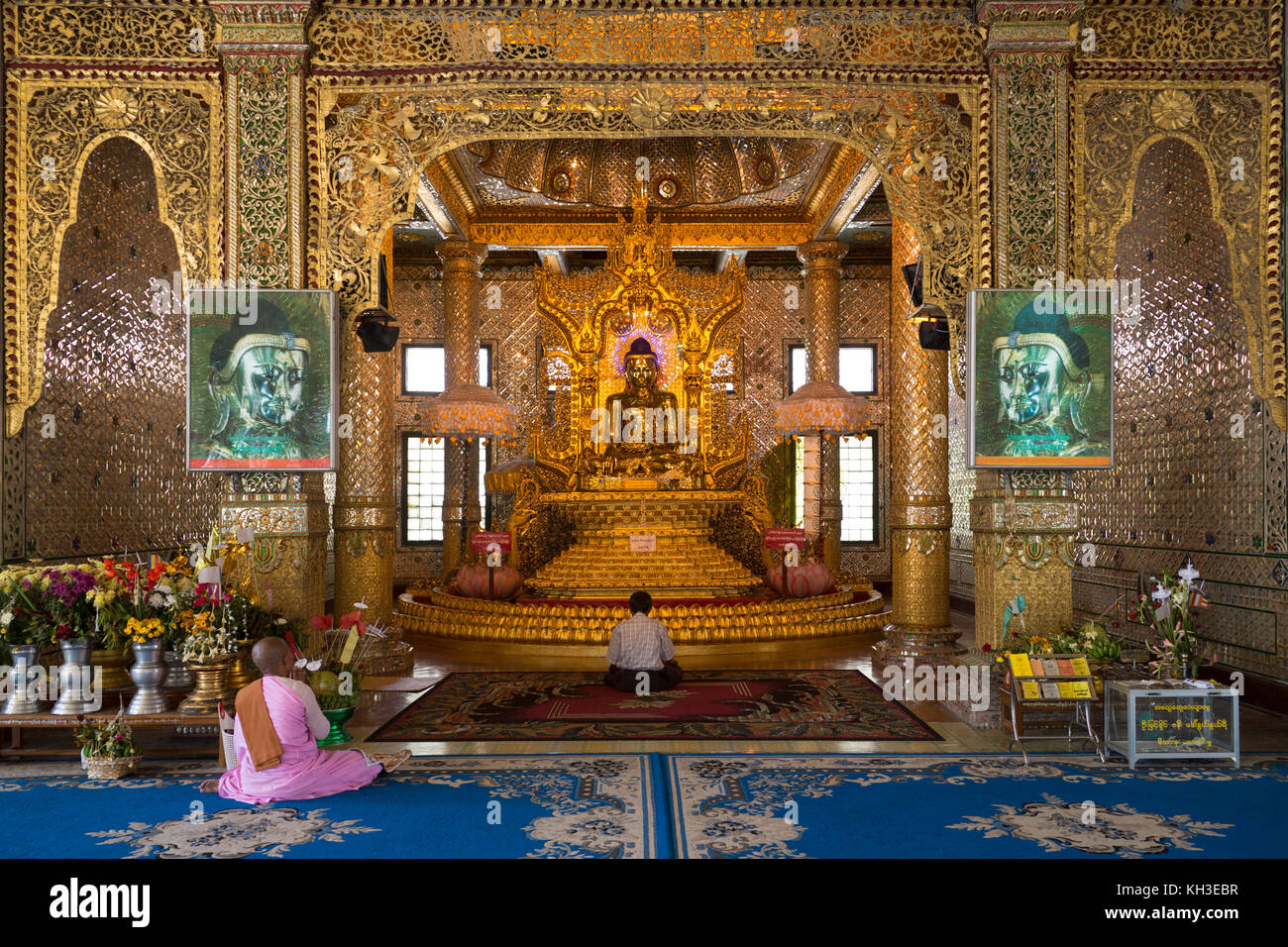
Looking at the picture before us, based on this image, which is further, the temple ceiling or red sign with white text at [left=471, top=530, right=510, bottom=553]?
the temple ceiling

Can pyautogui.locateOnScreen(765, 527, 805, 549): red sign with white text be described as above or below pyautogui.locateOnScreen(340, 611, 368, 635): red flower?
above

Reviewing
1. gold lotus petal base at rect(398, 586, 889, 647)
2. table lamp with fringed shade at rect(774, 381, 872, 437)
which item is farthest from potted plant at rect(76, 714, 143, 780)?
table lamp with fringed shade at rect(774, 381, 872, 437)

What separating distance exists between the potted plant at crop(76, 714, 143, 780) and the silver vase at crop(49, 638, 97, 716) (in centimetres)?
34

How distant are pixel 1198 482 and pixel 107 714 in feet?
27.1

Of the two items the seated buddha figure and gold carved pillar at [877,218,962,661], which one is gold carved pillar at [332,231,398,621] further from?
the seated buddha figure

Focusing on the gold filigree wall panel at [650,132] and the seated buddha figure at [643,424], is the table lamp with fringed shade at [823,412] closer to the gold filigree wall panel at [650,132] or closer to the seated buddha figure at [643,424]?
the seated buddha figure at [643,424]

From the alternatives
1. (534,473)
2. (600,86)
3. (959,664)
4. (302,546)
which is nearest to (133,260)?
(302,546)

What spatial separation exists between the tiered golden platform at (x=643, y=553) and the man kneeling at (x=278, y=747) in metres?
6.00

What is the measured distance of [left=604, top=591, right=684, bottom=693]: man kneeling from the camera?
7.95 meters

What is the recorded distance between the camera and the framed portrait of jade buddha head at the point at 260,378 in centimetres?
707

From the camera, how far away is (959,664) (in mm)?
7551

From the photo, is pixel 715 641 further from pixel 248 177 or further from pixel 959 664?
pixel 248 177

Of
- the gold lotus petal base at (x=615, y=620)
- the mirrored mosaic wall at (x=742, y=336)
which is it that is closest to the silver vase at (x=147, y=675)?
the gold lotus petal base at (x=615, y=620)

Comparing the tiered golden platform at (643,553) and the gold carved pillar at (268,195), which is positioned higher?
the gold carved pillar at (268,195)
